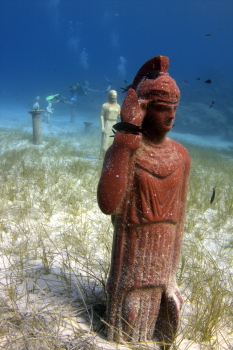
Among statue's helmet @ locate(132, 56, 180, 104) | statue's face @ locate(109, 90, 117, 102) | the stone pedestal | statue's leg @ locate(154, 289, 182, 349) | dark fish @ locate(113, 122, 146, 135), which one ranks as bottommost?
statue's leg @ locate(154, 289, 182, 349)

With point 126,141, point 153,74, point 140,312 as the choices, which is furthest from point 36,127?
point 140,312

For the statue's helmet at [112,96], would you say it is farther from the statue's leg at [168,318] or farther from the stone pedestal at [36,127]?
the statue's leg at [168,318]

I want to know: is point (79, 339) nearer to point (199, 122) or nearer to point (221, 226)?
point (221, 226)

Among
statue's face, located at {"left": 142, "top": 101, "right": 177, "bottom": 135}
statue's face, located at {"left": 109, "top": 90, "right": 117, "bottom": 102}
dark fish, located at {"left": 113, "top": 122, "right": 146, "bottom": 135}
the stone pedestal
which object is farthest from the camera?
the stone pedestal

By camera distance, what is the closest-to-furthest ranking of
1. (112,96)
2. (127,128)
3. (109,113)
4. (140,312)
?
(127,128) → (140,312) → (112,96) → (109,113)

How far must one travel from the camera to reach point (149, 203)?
5.20 feet

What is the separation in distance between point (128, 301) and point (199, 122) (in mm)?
26698

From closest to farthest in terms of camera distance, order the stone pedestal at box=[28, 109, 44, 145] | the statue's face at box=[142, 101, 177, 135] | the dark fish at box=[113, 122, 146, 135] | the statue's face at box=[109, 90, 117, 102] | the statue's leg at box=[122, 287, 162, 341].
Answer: the dark fish at box=[113, 122, 146, 135] → the statue's face at box=[142, 101, 177, 135] → the statue's leg at box=[122, 287, 162, 341] → the statue's face at box=[109, 90, 117, 102] → the stone pedestal at box=[28, 109, 44, 145]

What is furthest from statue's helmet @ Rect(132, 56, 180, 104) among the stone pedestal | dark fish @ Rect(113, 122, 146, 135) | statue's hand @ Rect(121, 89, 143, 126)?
the stone pedestal

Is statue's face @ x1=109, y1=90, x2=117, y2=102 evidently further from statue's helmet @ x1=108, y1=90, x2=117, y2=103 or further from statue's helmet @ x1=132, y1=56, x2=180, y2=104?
statue's helmet @ x1=132, y1=56, x2=180, y2=104

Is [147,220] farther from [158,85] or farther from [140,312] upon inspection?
[158,85]

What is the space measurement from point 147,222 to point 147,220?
17 mm

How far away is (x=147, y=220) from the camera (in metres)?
1.58

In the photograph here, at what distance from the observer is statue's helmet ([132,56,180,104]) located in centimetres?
153
